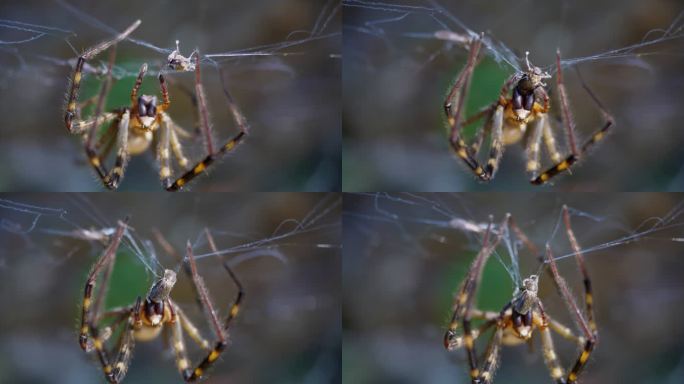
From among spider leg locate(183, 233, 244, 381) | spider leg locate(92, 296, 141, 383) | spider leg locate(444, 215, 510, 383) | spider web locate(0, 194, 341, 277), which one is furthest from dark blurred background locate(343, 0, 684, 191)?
spider leg locate(92, 296, 141, 383)

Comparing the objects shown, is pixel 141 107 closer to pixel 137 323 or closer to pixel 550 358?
pixel 137 323

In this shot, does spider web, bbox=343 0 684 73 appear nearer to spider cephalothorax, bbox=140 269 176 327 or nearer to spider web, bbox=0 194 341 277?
spider web, bbox=0 194 341 277

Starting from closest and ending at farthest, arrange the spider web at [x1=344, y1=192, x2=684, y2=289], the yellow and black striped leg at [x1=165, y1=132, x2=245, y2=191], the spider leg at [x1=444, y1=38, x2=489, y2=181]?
the spider leg at [x1=444, y1=38, x2=489, y2=181], the yellow and black striped leg at [x1=165, y1=132, x2=245, y2=191], the spider web at [x1=344, y1=192, x2=684, y2=289]

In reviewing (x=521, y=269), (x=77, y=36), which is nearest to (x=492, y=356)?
(x=521, y=269)

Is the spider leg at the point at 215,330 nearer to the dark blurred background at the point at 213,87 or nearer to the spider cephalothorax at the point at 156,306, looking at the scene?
the spider cephalothorax at the point at 156,306

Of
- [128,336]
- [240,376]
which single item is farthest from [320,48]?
[240,376]

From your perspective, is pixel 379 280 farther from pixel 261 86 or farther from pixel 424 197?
pixel 261 86
